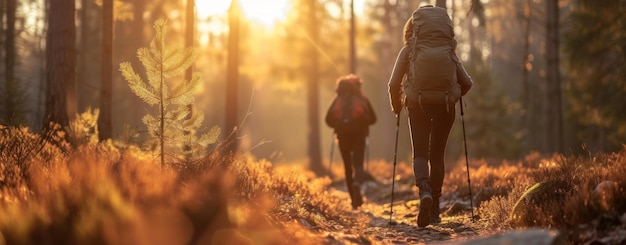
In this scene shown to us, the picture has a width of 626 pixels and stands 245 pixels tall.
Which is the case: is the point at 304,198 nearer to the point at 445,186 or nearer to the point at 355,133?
the point at 355,133

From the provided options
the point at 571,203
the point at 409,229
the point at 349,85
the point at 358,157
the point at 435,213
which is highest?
the point at 349,85

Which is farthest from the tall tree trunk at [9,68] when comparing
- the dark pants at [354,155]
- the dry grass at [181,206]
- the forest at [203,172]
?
the dark pants at [354,155]

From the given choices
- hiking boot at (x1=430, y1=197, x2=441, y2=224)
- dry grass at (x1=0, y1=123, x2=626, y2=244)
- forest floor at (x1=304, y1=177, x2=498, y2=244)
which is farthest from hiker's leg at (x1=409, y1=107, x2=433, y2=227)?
dry grass at (x1=0, y1=123, x2=626, y2=244)

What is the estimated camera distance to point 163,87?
6988 mm

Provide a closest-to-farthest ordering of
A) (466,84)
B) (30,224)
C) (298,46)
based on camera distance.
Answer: (30,224) → (466,84) → (298,46)

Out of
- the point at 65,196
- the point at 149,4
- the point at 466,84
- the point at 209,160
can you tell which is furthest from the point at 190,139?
the point at 149,4

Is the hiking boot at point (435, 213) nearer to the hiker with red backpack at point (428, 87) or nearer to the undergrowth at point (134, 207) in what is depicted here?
the hiker with red backpack at point (428, 87)

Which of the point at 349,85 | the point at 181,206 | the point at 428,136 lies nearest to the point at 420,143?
the point at 428,136

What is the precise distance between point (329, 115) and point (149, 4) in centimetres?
1755

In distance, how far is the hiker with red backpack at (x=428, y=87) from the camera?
261 inches

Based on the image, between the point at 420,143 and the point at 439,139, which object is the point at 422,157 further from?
the point at 439,139

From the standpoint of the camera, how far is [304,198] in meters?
8.19

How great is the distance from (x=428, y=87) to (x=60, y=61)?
648 cm

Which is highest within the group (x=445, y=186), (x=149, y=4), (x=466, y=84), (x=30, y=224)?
(x=149, y=4)
